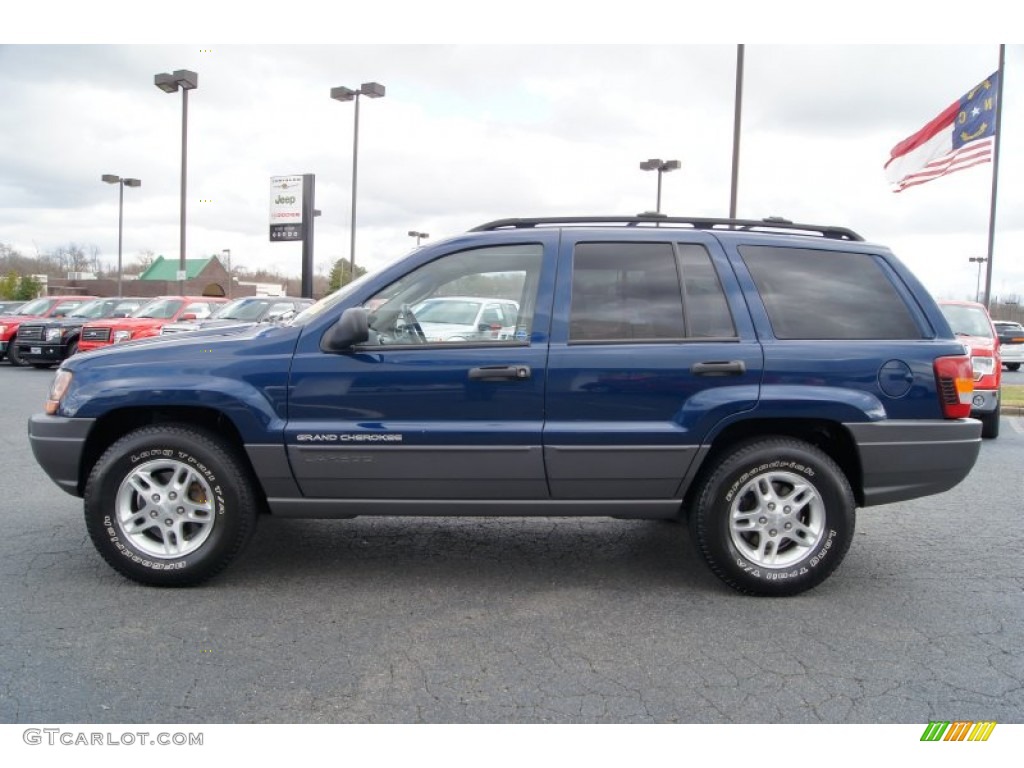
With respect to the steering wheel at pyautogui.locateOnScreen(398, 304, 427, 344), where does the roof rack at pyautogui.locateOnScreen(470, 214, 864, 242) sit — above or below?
above

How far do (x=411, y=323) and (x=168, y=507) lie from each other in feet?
5.05

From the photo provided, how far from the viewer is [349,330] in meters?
4.02

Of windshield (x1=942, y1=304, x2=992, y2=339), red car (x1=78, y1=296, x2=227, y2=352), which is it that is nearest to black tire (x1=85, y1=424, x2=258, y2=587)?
windshield (x1=942, y1=304, x2=992, y2=339)

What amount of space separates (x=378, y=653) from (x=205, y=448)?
1.43 meters

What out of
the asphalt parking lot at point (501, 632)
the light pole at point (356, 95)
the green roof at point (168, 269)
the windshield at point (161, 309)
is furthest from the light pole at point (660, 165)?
the green roof at point (168, 269)

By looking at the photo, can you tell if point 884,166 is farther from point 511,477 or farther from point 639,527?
point 511,477

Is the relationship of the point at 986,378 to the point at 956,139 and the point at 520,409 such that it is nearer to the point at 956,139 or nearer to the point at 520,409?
the point at 520,409

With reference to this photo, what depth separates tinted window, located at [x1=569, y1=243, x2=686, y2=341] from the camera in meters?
4.21

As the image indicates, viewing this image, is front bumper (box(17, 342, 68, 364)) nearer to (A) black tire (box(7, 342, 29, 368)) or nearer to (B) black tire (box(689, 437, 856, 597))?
(A) black tire (box(7, 342, 29, 368))

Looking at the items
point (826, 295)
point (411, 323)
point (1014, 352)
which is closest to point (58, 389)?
point (411, 323)

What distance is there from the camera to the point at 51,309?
21.0m

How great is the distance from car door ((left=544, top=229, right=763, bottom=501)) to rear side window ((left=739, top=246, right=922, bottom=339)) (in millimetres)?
196

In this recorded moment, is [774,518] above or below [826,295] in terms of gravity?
below

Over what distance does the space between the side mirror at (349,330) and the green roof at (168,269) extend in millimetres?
69989
